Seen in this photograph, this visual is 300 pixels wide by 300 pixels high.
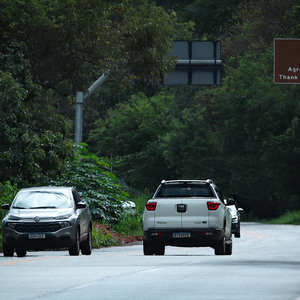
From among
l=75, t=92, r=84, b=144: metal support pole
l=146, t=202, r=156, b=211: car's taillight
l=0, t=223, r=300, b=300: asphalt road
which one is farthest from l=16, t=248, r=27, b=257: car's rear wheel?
l=75, t=92, r=84, b=144: metal support pole

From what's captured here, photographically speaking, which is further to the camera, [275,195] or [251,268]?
[275,195]

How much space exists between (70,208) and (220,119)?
185 feet

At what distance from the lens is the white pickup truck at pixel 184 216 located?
2848cm

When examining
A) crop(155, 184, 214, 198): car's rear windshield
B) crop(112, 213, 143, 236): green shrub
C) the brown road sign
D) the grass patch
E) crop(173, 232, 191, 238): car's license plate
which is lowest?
the grass patch

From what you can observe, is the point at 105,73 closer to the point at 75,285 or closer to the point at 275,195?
the point at 75,285

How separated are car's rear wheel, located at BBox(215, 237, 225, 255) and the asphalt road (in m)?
0.38

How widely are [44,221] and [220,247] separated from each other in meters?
4.62

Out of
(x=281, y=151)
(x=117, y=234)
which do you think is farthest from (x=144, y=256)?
(x=281, y=151)

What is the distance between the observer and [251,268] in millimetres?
23438

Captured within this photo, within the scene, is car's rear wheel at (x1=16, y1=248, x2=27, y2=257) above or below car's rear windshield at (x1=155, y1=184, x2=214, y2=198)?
below

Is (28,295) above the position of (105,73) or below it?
below

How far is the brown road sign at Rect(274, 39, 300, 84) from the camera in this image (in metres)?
34.5

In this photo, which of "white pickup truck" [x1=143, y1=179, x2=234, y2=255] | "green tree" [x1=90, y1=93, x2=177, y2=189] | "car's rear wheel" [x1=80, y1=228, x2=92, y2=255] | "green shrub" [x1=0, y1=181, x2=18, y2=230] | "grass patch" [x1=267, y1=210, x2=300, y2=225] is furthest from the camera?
"green tree" [x1=90, y1=93, x2=177, y2=189]

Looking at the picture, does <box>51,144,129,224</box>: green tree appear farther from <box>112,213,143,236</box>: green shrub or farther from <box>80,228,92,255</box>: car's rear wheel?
<box>80,228,92,255</box>: car's rear wheel
